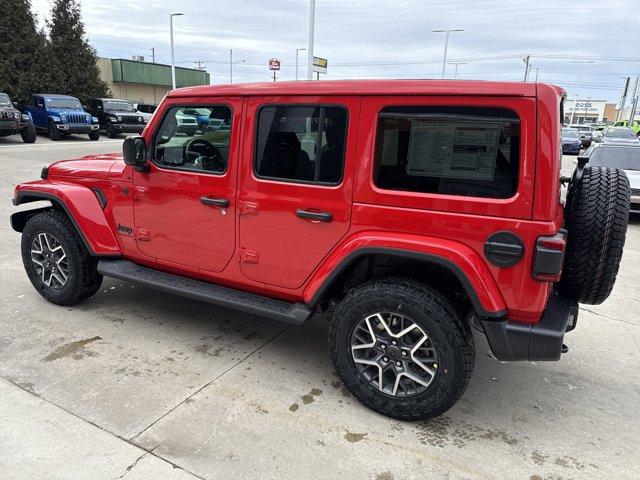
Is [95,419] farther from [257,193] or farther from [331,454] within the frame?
[257,193]

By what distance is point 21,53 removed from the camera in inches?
939

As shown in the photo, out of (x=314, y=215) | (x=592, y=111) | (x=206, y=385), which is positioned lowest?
Answer: (x=206, y=385)

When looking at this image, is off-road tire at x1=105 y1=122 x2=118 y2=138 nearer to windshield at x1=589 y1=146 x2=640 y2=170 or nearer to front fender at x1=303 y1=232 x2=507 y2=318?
windshield at x1=589 y1=146 x2=640 y2=170

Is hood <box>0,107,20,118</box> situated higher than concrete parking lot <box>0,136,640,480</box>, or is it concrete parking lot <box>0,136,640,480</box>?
hood <box>0,107,20,118</box>

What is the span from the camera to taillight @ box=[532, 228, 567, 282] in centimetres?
231

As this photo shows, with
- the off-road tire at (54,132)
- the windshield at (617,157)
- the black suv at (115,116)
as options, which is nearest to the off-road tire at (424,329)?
the windshield at (617,157)

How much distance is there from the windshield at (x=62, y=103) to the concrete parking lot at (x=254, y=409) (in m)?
19.3

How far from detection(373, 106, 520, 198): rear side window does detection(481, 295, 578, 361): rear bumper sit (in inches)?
27.7

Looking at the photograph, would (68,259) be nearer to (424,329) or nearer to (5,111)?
(424,329)

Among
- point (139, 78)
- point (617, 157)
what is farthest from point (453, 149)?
Answer: point (139, 78)

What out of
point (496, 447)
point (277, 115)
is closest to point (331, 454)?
point (496, 447)

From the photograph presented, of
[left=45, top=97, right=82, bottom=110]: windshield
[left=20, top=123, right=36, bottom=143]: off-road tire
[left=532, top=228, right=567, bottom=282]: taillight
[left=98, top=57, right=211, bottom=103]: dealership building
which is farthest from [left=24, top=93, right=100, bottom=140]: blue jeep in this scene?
[left=532, top=228, right=567, bottom=282]: taillight

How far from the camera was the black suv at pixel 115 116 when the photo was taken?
22781 mm

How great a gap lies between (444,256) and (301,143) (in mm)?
1139
